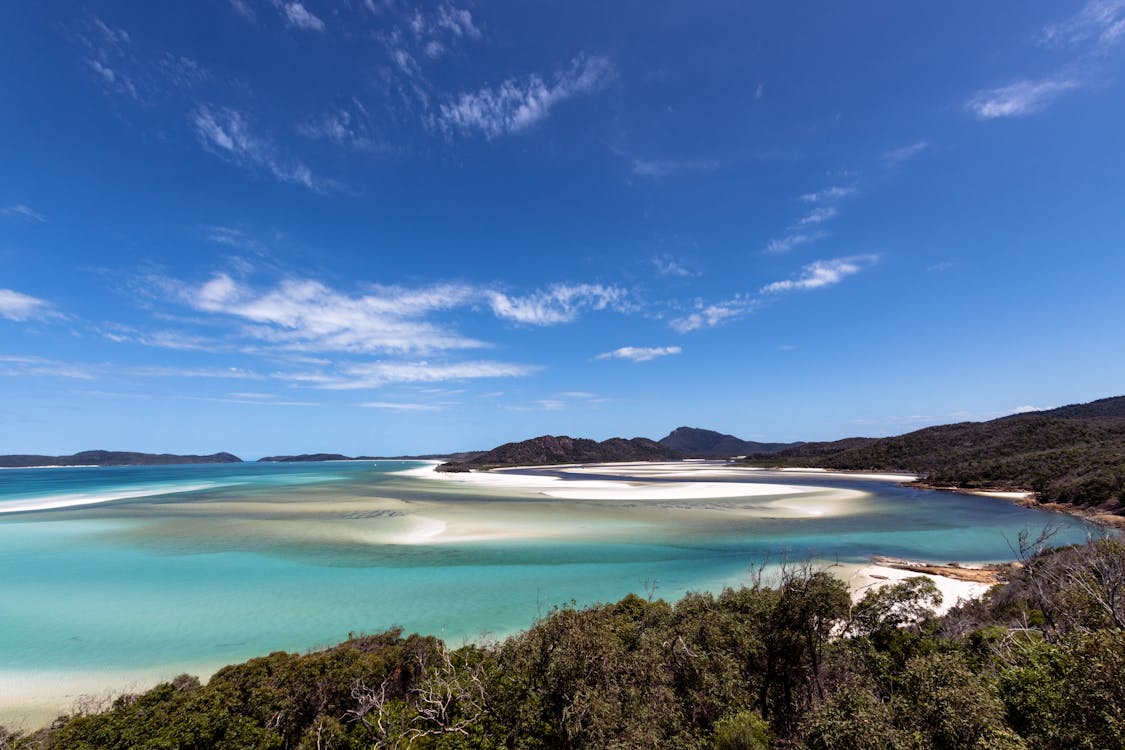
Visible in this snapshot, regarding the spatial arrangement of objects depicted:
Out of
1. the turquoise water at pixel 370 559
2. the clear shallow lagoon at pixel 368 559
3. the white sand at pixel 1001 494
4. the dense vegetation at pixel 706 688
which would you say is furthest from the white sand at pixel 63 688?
the white sand at pixel 1001 494

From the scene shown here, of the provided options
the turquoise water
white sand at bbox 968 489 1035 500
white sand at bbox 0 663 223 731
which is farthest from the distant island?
white sand at bbox 0 663 223 731

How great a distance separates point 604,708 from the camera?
24.8ft

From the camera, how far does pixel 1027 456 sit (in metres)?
72.8

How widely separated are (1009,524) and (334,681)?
175 feet

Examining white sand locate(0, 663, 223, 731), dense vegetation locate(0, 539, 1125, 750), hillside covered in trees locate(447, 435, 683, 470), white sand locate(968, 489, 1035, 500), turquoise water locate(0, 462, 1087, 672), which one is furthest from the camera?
hillside covered in trees locate(447, 435, 683, 470)

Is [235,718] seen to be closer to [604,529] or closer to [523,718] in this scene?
[523,718]

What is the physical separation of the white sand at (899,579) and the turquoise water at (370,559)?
3.19 metres

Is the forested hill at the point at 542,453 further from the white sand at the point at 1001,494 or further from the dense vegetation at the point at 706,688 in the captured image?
the dense vegetation at the point at 706,688

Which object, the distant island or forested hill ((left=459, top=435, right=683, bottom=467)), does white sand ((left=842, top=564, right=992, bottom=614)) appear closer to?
the distant island

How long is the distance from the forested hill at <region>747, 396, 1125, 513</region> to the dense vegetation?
173 ft

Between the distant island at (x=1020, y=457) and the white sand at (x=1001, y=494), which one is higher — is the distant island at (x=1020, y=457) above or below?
above

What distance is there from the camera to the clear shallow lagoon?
1766 cm

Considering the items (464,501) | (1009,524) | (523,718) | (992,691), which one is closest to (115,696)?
(523,718)

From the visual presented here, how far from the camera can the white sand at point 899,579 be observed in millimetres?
19781
